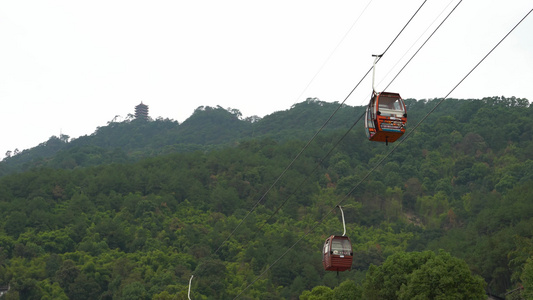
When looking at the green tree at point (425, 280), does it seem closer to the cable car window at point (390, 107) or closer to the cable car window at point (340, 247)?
the cable car window at point (340, 247)

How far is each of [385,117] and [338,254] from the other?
1165 cm

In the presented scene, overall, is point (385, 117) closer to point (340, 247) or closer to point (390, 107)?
point (390, 107)

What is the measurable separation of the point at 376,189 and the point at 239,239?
2532cm

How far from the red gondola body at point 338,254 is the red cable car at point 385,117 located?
34.5 ft

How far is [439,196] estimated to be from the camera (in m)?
101


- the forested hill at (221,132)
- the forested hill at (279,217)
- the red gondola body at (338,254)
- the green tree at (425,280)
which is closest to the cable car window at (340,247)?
the red gondola body at (338,254)

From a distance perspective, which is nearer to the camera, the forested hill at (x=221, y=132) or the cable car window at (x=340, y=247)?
the cable car window at (x=340, y=247)

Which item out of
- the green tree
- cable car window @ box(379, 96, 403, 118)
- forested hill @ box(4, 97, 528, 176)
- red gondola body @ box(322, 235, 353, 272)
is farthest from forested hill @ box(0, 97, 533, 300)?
cable car window @ box(379, 96, 403, 118)

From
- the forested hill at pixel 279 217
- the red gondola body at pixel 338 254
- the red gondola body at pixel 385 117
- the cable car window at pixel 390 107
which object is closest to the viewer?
the red gondola body at pixel 385 117

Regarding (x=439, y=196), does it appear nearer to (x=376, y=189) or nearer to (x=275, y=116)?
(x=376, y=189)

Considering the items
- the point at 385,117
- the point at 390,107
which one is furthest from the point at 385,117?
the point at 390,107

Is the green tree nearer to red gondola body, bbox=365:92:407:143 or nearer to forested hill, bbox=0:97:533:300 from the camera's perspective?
forested hill, bbox=0:97:533:300

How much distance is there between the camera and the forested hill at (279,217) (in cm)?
6725

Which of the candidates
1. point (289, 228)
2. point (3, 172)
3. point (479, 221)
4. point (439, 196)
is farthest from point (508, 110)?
point (3, 172)
